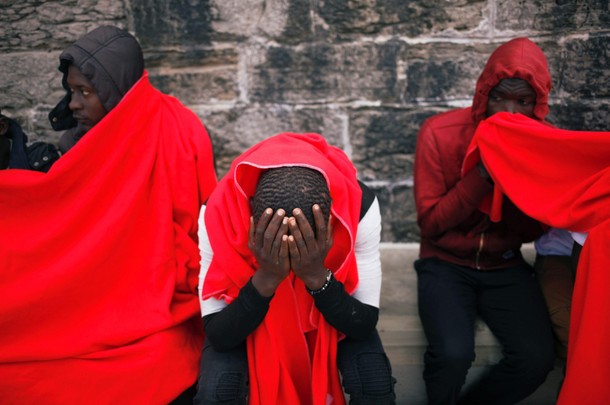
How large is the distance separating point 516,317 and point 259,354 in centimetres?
111

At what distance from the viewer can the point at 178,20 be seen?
3.26 meters

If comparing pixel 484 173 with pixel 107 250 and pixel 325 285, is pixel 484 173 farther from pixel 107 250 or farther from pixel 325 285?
pixel 107 250

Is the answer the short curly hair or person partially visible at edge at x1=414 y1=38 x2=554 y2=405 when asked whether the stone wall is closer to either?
person partially visible at edge at x1=414 y1=38 x2=554 y2=405

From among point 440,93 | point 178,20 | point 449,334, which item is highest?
point 178,20

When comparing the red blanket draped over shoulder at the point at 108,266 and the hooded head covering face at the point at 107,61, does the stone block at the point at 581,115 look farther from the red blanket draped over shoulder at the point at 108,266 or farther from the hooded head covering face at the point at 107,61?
the hooded head covering face at the point at 107,61

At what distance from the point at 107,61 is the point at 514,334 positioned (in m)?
2.06

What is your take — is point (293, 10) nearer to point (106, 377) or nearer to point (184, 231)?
point (184, 231)

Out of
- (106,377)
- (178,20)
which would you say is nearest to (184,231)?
(106,377)

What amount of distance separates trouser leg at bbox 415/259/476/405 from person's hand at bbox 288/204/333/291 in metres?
0.72

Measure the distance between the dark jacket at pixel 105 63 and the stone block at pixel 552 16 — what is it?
192 cm

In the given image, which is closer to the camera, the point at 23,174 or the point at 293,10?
the point at 23,174

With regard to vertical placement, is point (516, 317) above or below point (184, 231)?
below

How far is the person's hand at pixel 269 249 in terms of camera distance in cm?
184

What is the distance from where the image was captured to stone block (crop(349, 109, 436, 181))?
3381 millimetres
